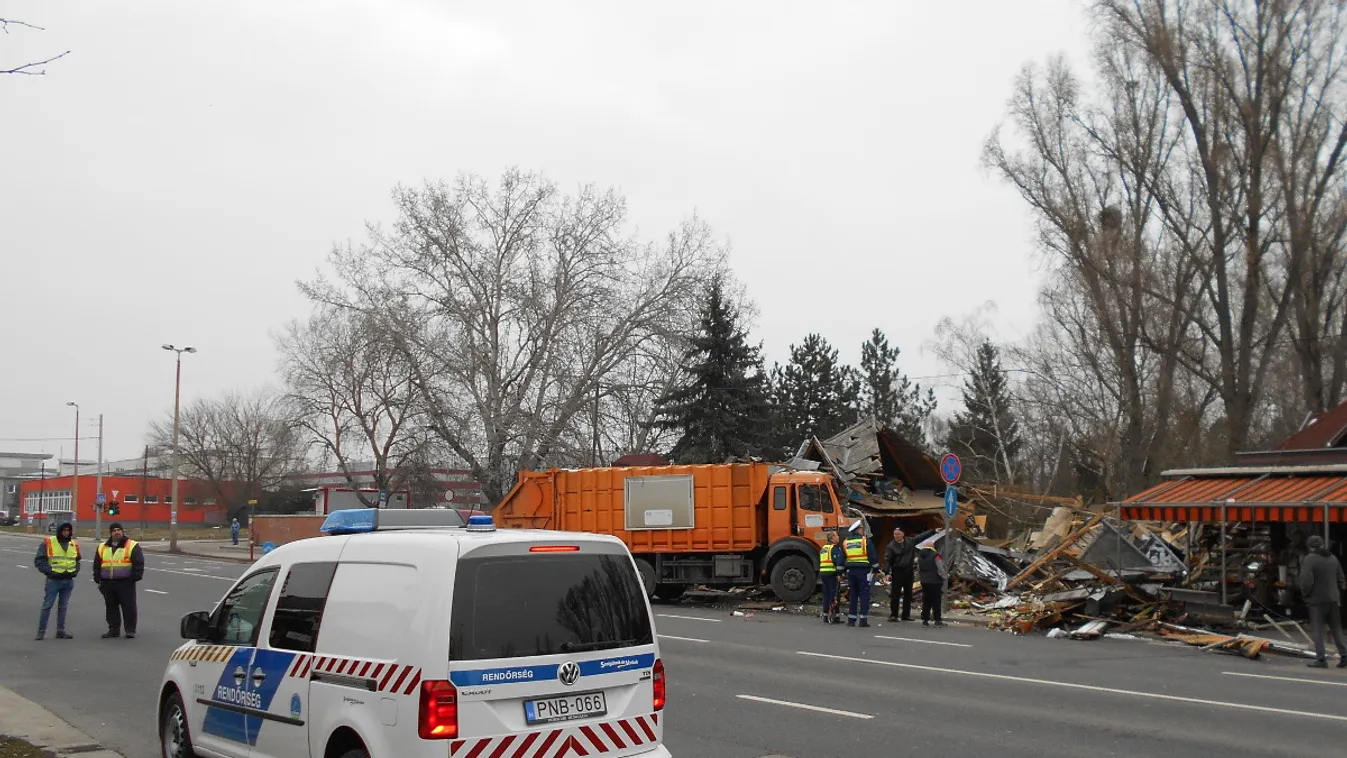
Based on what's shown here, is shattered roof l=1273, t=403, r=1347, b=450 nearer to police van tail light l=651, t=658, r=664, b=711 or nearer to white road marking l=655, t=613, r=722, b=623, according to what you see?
white road marking l=655, t=613, r=722, b=623

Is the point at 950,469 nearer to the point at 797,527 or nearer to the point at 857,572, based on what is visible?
the point at 797,527

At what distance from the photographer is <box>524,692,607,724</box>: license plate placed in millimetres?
5852

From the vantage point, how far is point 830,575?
19.6 m

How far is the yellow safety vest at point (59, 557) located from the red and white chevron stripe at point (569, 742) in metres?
13.2

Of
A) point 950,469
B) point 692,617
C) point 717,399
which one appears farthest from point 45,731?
point 717,399

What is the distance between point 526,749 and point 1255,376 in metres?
32.8

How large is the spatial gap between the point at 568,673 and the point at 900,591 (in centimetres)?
1558

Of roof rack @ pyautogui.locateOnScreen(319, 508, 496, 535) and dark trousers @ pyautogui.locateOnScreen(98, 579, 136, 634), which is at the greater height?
roof rack @ pyautogui.locateOnScreen(319, 508, 496, 535)

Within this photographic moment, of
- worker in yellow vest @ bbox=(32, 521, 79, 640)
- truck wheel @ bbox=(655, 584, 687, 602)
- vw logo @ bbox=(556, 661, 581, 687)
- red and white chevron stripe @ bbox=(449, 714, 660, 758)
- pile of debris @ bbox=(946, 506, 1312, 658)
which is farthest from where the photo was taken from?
truck wheel @ bbox=(655, 584, 687, 602)

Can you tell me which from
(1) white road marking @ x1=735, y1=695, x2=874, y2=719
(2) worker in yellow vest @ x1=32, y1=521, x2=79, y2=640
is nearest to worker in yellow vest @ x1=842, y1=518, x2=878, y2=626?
(1) white road marking @ x1=735, y1=695, x2=874, y2=719

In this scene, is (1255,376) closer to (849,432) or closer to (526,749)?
(849,432)

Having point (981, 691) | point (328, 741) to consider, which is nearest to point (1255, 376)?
point (981, 691)

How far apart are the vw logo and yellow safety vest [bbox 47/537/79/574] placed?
519 inches

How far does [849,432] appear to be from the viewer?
2725 cm
